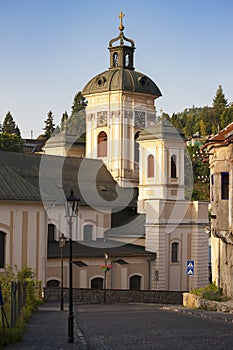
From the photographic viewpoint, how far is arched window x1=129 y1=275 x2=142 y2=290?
44500 millimetres

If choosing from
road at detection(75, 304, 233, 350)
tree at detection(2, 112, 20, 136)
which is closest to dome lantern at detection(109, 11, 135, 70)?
road at detection(75, 304, 233, 350)

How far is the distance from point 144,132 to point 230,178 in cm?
2287

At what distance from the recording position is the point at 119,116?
51031 mm

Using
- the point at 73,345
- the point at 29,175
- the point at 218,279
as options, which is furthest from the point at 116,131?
the point at 73,345

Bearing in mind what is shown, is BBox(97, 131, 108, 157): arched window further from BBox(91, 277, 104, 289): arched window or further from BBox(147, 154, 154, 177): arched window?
BBox(91, 277, 104, 289): arched window

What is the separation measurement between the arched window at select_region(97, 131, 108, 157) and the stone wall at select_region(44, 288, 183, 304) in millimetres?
15515

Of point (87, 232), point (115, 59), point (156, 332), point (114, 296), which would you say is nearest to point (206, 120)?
point (115, 59)

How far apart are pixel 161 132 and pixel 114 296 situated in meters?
15.1

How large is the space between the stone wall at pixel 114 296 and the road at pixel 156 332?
12.2 meters

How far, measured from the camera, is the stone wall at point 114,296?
3553 centimetres

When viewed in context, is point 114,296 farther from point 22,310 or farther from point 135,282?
point 22,310

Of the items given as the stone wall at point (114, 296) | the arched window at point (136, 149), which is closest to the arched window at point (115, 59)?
the arched window at point (136, 149)

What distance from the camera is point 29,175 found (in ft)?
145

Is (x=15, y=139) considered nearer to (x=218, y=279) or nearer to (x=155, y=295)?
(x=155, y=295)
